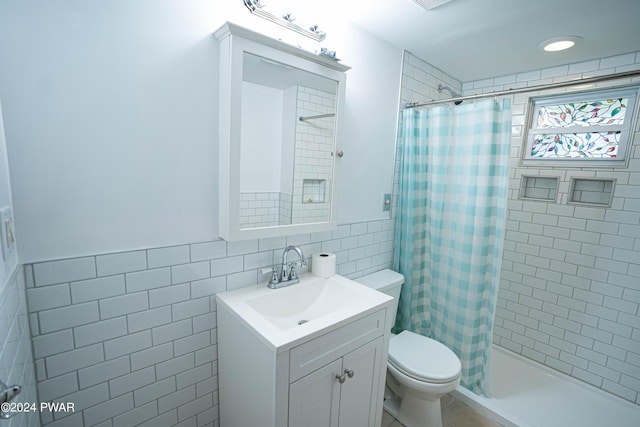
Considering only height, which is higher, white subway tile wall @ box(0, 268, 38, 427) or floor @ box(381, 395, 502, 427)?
white subway tile wall @ box(0, 268, 38, 427)

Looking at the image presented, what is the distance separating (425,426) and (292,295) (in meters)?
1.14

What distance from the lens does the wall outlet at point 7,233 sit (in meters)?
0.74

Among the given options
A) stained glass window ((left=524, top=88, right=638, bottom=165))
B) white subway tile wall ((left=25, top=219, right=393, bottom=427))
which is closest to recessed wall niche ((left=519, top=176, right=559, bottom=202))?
stained glass window ((left=524, top=88, right=638, bottom=165))

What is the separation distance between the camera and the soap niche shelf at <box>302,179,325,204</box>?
155 cm

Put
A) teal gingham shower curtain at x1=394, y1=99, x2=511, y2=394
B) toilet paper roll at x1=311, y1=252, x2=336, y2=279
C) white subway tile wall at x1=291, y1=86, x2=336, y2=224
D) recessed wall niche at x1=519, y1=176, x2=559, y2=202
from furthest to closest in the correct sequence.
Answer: recessed wall niche at x1=519, y1=176, x2=559, y2=202 → teal gingham shower curtain at x1=394, y1=99, x2=511, y2=394 → toilet paper roll at x1=311, y1=252, x2=336, y2=279 → white subway tile wall at x1=291, y1=86, x2=336, y2=224

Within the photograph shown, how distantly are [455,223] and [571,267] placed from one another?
1.11 m

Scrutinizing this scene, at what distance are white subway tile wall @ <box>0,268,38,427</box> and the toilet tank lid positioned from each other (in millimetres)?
1531

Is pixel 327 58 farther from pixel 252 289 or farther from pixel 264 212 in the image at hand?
pixel 252 289

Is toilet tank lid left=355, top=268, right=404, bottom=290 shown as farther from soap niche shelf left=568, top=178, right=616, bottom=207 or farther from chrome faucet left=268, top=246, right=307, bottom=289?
soap niche shelf left=568, top=178, right=616, bottom=207

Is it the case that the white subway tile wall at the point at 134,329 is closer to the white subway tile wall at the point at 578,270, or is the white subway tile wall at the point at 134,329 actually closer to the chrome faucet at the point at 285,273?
the chrome faucet at the point at 285,273

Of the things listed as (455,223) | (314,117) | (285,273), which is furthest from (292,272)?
(455,223)

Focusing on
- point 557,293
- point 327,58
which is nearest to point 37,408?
point 327,58

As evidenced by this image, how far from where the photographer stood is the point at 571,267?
2186 mm

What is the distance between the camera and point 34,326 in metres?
0.95
